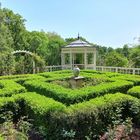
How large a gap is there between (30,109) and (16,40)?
61.6 feet

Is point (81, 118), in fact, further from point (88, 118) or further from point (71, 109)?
point (71, 109)

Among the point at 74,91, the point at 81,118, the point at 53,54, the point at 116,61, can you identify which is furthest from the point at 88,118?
the point at 53,54

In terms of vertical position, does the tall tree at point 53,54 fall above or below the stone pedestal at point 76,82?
above

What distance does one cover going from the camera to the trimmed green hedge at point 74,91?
261 inches

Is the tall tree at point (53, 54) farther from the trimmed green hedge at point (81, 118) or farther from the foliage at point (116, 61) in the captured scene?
the trimmed green hedge at point (81, 118)

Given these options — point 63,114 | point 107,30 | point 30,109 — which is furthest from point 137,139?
point 107,30

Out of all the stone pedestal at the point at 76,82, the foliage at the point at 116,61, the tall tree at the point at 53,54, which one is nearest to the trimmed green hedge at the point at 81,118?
the stone pedestal at the point at 76,82

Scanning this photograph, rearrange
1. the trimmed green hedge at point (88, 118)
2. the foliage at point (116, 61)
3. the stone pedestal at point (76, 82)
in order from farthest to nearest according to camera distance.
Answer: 1. the foliage at point (116, 61)
2. the stone pedestal at point (76, 82)
3. the trimmed green hedge at point (88, 118)

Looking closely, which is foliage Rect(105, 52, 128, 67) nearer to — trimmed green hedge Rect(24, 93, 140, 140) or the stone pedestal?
the stone pedestal

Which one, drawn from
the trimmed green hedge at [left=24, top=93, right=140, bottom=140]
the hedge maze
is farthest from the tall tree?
the trimmed green hedge at [left=24, top=93, right=140, bottom=140]

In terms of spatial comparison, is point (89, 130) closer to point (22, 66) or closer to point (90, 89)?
point (90, 89)

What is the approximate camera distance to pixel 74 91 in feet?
23.2

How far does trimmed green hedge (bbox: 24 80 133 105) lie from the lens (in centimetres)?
663

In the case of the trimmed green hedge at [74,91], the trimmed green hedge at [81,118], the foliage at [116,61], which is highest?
the foliage at [116,61]
